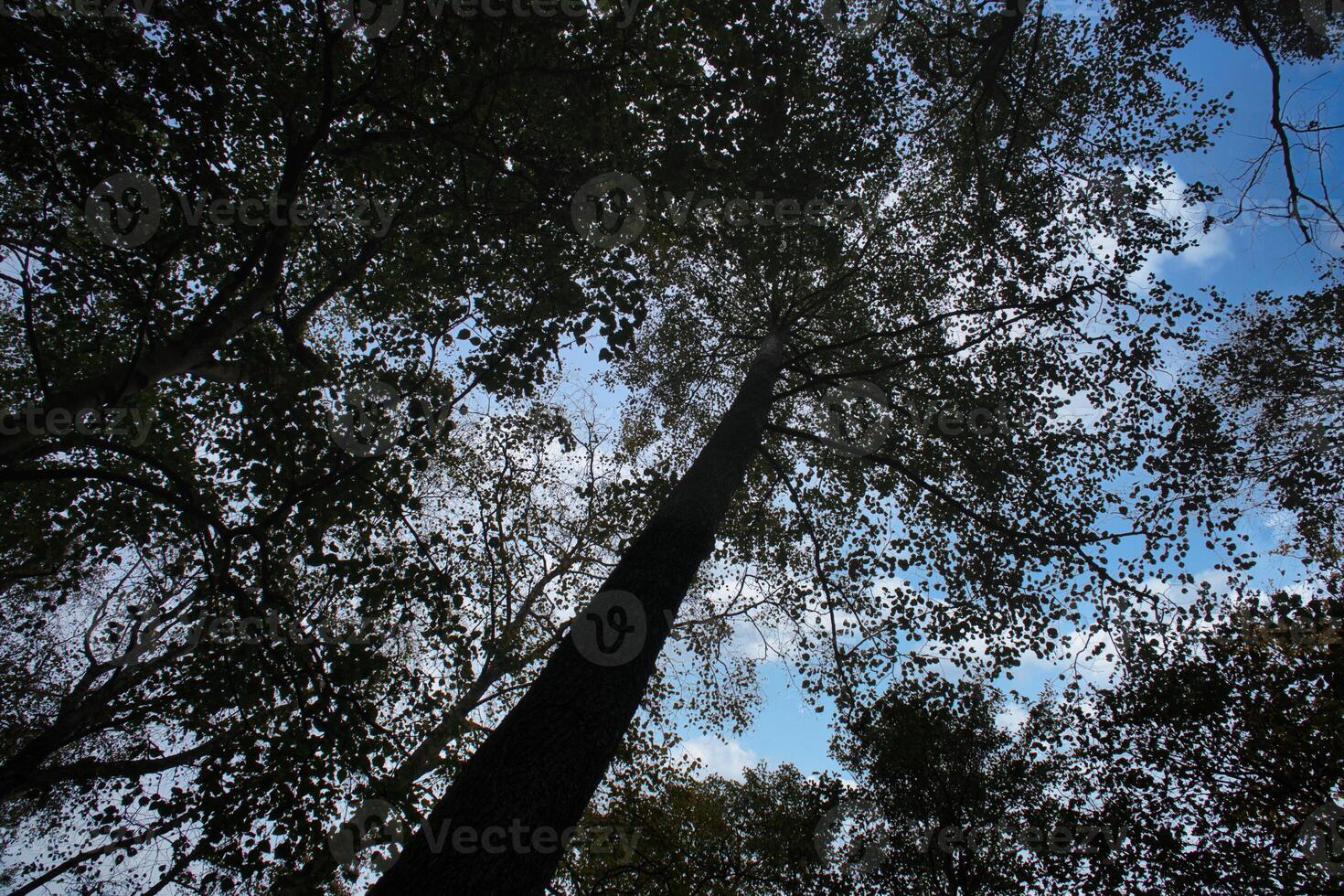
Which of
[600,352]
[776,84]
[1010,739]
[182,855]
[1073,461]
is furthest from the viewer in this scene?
[1010,739]

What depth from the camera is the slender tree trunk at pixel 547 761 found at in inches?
110

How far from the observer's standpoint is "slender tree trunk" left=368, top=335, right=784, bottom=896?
2791mm

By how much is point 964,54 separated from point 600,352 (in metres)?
9.57

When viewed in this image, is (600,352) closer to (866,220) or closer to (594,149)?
(594,149)

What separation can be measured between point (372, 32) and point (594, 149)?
2.15 m

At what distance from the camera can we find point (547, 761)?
3.28m

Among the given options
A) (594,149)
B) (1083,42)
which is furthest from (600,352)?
(1083,42)

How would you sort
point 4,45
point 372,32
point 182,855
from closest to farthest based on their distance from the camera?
point 4,45
point 372,32
point 182,855

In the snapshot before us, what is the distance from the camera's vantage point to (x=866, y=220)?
10.9 meters

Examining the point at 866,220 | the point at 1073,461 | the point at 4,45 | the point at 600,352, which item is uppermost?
the point at 866,220

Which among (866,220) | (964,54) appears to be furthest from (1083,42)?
(866,220)

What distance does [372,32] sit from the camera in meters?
5.09

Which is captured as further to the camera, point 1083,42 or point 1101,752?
point 1101,752

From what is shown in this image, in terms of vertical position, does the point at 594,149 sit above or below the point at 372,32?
above
